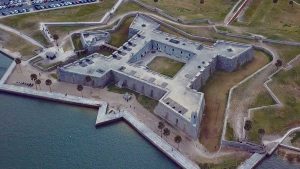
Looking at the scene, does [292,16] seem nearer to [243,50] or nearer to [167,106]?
[243,50]

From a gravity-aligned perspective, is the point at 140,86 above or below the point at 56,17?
below

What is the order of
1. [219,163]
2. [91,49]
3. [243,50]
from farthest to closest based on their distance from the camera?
[91,49] → [243,50] → [219,163]

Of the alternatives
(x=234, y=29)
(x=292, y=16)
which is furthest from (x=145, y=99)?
(x=292, y=16)

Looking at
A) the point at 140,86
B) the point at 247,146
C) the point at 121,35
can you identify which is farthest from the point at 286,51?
the point at 121,35

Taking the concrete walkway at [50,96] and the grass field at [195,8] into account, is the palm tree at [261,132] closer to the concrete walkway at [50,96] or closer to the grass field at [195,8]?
the concrete walkway at [50,96]

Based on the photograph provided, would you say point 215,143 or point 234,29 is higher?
point 234,29

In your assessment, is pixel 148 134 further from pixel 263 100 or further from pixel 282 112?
pixel 282 112

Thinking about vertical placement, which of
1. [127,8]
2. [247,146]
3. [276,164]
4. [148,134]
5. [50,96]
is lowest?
[276,164]

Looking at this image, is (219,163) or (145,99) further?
(145,99)
